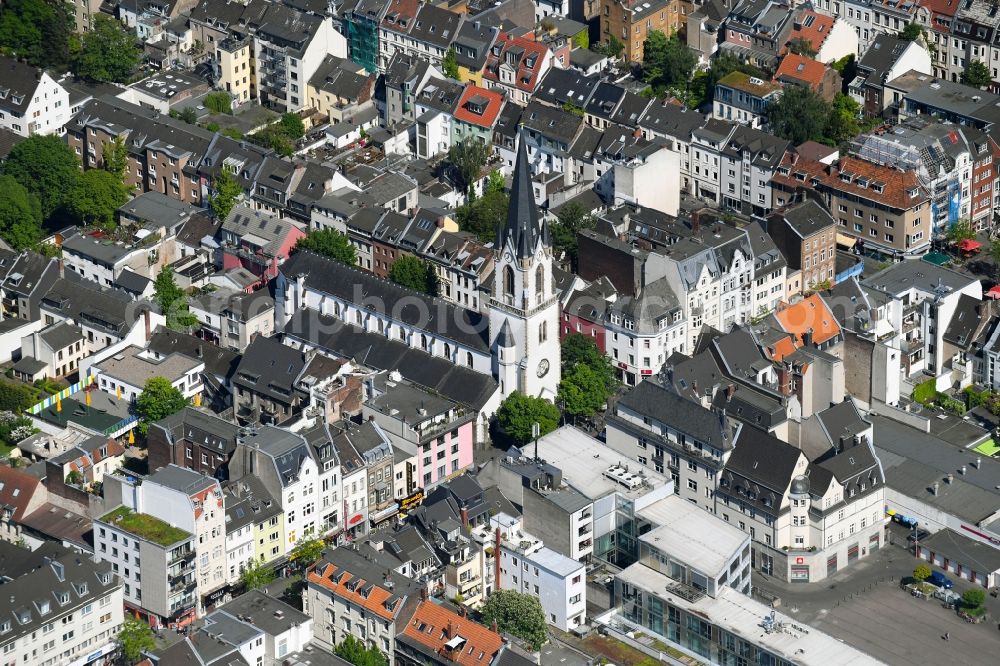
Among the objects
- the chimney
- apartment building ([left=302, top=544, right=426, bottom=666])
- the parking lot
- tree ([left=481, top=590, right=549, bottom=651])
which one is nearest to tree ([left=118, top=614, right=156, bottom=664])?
apartment building ([left=302, top=544, right=426, bottom=666])

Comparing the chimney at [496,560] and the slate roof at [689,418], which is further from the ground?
the slate roof at [689,418]

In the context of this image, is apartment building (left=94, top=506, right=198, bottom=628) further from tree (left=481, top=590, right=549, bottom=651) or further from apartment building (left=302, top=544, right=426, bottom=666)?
tree (left=481, top=590, right=549, bottom=651)

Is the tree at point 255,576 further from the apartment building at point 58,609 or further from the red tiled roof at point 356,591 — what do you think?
the apartment building at point 58,609

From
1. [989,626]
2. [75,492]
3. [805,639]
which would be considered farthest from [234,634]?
[989,626]

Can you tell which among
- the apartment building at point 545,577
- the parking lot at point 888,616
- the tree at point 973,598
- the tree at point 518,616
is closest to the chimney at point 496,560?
the apartment building at point 545,577

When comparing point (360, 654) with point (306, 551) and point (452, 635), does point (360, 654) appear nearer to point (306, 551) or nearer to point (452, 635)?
point (452, 635)

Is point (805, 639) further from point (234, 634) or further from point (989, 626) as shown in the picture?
point (234, 634)
